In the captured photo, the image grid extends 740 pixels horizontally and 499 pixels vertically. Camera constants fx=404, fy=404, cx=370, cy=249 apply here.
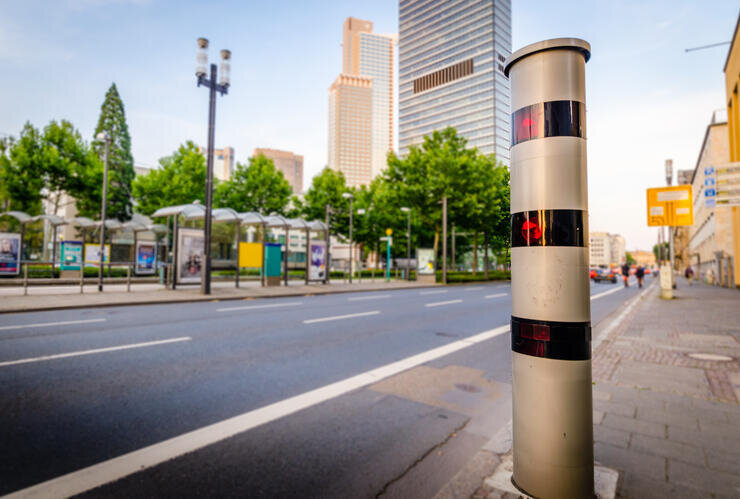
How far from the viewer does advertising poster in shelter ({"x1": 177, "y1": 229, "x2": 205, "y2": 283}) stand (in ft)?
54.2

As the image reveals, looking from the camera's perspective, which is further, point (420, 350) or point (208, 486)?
point (420, 350)

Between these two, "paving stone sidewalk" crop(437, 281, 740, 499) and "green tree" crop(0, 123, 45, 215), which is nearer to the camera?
"paving stone sidewalk" crop(437, 281, 740, 499)

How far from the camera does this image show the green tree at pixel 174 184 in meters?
37.0

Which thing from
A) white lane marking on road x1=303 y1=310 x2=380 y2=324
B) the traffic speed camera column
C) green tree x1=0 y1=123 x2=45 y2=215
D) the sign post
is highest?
green tree x1=0 y1=123 x2=45 y2=215

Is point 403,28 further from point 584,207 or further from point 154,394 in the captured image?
point 154,394

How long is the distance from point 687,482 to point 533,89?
228cm

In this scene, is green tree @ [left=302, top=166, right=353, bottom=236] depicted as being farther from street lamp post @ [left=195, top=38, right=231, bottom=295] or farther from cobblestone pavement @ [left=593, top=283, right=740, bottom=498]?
cobblestone pavement @ [left=593, top=283, right=740, bottom=498]

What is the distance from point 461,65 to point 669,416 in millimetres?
3233

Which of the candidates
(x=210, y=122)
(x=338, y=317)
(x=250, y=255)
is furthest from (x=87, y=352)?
(x=250, y=255)

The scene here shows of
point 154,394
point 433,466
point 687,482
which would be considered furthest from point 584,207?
point 154,394

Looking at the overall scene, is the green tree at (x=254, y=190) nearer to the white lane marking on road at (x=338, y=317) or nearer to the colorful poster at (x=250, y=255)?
the colorful poster at (x=250, y=255)

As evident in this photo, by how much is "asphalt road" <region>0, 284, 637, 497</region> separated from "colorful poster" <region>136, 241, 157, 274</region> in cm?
1755

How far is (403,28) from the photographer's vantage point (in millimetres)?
3303

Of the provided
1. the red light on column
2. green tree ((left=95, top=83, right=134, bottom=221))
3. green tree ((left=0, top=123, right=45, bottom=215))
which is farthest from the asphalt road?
green tree ((left=95, top=83, right=134, bottom=221))
